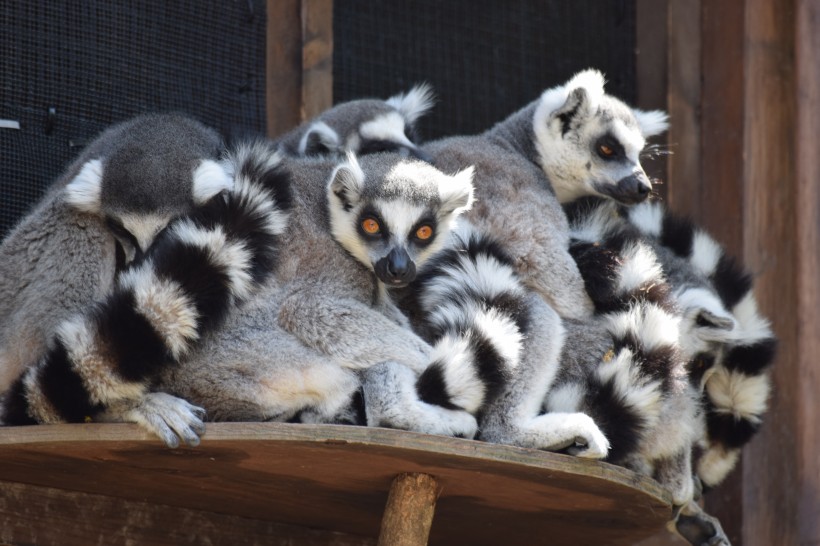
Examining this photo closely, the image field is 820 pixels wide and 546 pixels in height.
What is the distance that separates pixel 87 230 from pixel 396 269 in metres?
0.98

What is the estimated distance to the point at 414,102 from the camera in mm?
5402

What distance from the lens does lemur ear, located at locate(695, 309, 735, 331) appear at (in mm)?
4414

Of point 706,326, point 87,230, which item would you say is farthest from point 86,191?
point 706,326

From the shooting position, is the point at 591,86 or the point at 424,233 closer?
the point at 424,233

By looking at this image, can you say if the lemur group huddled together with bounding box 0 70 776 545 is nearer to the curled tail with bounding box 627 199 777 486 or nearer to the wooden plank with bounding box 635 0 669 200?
the curled tail with bounding box 627 199 777 486

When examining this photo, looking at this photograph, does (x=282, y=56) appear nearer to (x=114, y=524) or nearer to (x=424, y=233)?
(x=424, y=233)

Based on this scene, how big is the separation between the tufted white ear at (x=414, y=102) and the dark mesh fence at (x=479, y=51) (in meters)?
0.12

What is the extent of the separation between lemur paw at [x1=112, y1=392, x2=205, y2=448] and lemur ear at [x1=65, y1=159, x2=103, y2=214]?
2.60 ft

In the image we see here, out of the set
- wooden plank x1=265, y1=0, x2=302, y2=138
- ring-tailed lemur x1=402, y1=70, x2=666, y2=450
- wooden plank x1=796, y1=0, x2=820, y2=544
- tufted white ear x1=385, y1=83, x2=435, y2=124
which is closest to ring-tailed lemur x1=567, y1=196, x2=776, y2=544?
ring-tailed lemur x1=402, y1=70, x2=666, y2=450

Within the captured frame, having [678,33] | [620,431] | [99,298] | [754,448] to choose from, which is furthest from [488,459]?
[678,33]

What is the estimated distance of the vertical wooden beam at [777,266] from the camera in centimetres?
502

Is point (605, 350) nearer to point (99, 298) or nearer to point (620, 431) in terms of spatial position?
point (620, 431)

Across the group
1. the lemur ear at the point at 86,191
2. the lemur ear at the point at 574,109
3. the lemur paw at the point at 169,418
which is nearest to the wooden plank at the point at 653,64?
the lemur ear at the point at 574,109

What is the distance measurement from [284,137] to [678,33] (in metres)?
1.93
